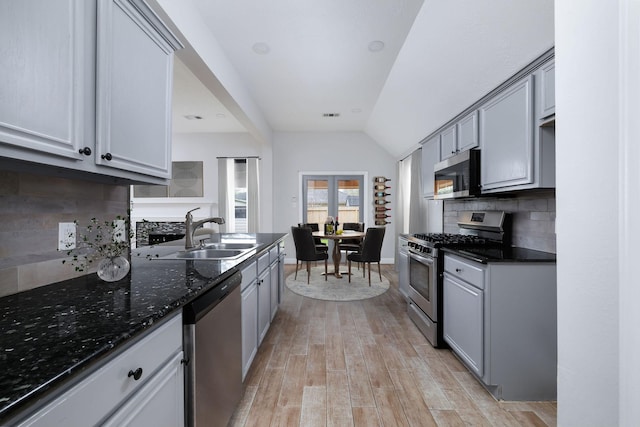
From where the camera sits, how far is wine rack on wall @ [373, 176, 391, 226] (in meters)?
6.02

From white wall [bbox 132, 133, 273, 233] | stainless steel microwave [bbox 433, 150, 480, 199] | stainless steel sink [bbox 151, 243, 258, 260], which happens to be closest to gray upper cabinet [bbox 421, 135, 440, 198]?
stainless steel microwave [bbox 433, 150, 480, 199]

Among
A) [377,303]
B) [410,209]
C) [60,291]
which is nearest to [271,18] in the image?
[60,291]

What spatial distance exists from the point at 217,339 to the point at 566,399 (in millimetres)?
1239

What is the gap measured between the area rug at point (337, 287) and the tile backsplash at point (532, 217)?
1.96 meters

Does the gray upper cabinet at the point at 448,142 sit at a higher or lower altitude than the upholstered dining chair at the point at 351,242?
higher

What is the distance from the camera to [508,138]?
2146 millimetres

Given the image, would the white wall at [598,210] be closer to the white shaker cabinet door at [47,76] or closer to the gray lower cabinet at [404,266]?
the white shaker cabinet door at [47,76]

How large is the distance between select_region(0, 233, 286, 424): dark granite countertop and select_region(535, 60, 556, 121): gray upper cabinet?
2.12m

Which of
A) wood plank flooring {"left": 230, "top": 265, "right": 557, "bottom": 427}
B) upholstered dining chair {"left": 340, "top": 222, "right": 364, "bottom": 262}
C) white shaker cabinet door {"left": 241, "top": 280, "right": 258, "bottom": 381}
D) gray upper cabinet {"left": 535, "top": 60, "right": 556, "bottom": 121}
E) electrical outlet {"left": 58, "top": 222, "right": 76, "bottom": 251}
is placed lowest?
wood plank flooring {"left": 230, "top": 265, "right": 557, "bottom": 427}

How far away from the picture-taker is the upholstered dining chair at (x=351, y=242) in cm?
524

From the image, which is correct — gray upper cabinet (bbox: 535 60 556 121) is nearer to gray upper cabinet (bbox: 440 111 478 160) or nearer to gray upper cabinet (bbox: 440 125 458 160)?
gray upper cabinet (bbox: 440 111 478 160)

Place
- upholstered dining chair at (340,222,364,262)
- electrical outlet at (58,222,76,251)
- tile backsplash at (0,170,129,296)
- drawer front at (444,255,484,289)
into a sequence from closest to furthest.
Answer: tile backsplash at (0,170,129,296)
electrical outlet at (58,222,76,251)
drawer front at (444,255,484,289)
upholstered dining chair at (340,222,364,262)

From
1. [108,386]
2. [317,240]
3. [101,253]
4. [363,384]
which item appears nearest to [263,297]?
[363,384]

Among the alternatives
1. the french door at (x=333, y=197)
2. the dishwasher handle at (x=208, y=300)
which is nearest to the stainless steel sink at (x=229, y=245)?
the dishwasher handle at (x=208, y=300)
